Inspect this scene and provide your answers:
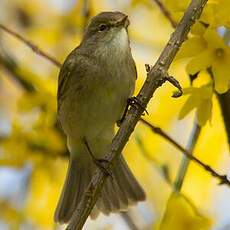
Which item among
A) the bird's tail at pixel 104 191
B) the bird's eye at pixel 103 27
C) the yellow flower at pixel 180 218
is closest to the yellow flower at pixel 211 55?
the yellow flower at pixel 180 218

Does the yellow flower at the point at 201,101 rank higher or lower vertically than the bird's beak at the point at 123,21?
lower

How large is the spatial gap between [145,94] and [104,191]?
1.69 meters

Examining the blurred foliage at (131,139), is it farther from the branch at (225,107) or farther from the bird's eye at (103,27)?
the branch at (225,107)

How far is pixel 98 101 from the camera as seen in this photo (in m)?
3.91

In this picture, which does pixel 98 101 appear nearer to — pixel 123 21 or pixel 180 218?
pixel 123 21

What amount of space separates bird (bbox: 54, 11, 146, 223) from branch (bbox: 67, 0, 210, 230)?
104 centimetres

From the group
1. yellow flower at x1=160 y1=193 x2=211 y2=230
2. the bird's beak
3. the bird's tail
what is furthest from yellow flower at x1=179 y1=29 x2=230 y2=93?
the bird's tail

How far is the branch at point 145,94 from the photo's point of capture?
2.58 m

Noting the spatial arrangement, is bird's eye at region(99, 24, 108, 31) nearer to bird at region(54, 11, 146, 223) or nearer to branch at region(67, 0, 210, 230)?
bird at region(54, 11, 146, 223)

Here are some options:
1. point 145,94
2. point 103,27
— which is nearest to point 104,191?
point 103,27

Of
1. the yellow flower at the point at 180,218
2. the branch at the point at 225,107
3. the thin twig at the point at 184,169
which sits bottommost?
the yellow flower at the point at 180,218

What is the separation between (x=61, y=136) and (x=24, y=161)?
1.44 feet

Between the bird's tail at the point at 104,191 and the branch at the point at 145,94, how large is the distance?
1308mm

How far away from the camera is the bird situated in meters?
3.86
